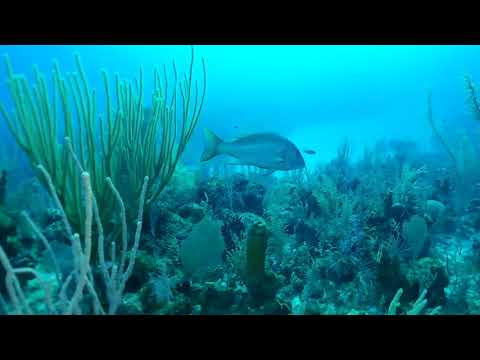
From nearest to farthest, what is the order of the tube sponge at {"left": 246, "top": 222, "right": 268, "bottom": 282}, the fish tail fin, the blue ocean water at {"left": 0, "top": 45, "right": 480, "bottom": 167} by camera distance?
1. the tube sponge at {"left": 246, "top": 222, "right": 268, "bottom": 282}
2. the fish tail fin
3. the blue ocean water at {"left": 0, "top": 45, "right": 480, "bottom": 167}

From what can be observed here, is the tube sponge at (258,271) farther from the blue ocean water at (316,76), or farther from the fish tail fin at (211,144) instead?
the blue ocean water at (316,76)

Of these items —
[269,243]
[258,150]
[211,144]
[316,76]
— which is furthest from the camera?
[316,76]

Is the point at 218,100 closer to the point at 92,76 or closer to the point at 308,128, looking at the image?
the point at 308,128

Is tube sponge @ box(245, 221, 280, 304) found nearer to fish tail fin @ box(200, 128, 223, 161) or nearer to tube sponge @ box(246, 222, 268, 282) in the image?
tube sponge @ box(246, 222, 268, 282)

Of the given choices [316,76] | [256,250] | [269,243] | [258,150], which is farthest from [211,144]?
[316,76]

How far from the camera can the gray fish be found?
5000 mm

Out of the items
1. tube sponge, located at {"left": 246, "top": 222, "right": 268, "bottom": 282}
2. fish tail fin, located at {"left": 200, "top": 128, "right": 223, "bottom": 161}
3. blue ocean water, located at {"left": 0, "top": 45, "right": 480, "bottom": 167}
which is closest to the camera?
tube sponge, located at {"left": 246, "top": 222, "right": 268, "bottom": 282}

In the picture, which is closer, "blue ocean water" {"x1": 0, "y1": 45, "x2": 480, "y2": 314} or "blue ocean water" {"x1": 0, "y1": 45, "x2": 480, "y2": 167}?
"blue ocean water" {"x1": 0, "y1": 45, "x2": 480, "y2": 314}

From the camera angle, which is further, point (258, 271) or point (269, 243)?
point (269, 243)

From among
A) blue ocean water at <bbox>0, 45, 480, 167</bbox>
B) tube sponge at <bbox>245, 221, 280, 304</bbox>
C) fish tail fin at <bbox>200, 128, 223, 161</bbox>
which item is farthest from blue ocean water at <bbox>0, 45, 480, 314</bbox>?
blue ocean water at <bbox>0, 45, 480, 167</bbox>

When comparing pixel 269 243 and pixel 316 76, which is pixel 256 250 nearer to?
pixel 269 243

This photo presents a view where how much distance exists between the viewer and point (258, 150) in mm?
5125
